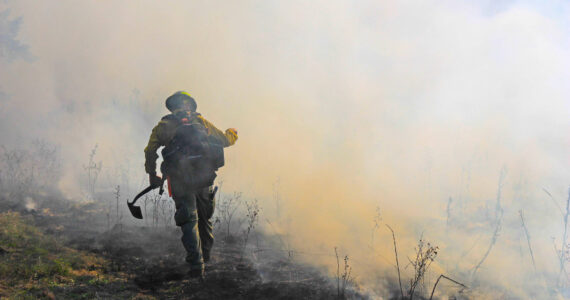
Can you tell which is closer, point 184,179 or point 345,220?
point 184,179

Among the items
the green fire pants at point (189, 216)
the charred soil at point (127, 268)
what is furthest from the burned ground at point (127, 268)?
the green fire pants at point (189, 216)

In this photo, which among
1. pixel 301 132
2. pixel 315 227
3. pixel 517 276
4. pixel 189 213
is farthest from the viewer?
pixel 301 132

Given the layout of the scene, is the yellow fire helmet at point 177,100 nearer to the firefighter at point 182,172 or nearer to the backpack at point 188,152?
the firefighter at point 182,172

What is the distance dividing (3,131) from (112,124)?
8.78 ft

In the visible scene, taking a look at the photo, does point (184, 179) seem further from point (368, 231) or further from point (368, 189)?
point (368, 189)

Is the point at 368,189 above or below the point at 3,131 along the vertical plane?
below

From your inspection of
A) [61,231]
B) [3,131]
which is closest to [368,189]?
[61,231]

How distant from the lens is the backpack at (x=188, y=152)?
11.7 ft

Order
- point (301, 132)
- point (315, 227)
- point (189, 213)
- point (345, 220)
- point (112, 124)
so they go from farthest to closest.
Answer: point (112, 124) < point (301, 132) < point (345, 220) < point (315, 227) < point (189, 213)

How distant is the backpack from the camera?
140 inches

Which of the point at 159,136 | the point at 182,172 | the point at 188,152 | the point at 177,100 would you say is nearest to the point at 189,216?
the point at 182,172

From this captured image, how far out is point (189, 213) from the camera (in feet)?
11.7

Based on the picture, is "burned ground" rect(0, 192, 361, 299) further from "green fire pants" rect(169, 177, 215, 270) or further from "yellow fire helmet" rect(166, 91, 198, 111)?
"yellow fire helmet" rect(166, 91, 198, 111)

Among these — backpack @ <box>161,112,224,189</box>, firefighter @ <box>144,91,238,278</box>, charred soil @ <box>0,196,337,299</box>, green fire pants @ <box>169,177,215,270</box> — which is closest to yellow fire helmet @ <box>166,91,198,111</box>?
firefighter @ <box>144,91,238,278</box>
